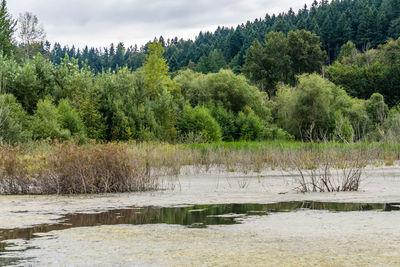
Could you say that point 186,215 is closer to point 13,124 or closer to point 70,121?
point 13,124

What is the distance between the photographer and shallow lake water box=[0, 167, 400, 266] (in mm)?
7281

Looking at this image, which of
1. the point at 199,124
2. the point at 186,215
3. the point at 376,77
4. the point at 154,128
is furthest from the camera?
the point at 376,77

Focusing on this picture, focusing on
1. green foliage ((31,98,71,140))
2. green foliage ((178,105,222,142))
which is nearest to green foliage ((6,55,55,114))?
green foliage ((31,98,71,140))

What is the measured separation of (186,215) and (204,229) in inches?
79.4

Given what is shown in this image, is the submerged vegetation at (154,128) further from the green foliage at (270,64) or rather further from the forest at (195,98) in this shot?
the green foliage at (270,64)

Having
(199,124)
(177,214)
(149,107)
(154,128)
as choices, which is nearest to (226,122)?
(199,124)

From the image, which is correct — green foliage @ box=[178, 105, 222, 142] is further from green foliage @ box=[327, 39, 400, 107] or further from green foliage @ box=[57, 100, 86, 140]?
green foliage @ box=[327, 39, 400, 107]

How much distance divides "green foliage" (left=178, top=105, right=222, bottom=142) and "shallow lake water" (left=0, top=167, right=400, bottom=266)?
22.5m

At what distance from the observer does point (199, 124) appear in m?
38.8

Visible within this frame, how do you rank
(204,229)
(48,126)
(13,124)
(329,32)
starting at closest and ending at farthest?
1. (204,229)
2. (13,124)
3. (48,126)
4. (329,32)

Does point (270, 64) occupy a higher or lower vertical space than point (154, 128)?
higher

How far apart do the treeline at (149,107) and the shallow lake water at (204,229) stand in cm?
723

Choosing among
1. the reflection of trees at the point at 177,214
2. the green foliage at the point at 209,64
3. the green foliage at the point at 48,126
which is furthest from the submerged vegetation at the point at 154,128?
the green foliage at the point at 209,64

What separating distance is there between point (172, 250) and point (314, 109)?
1624 inches
